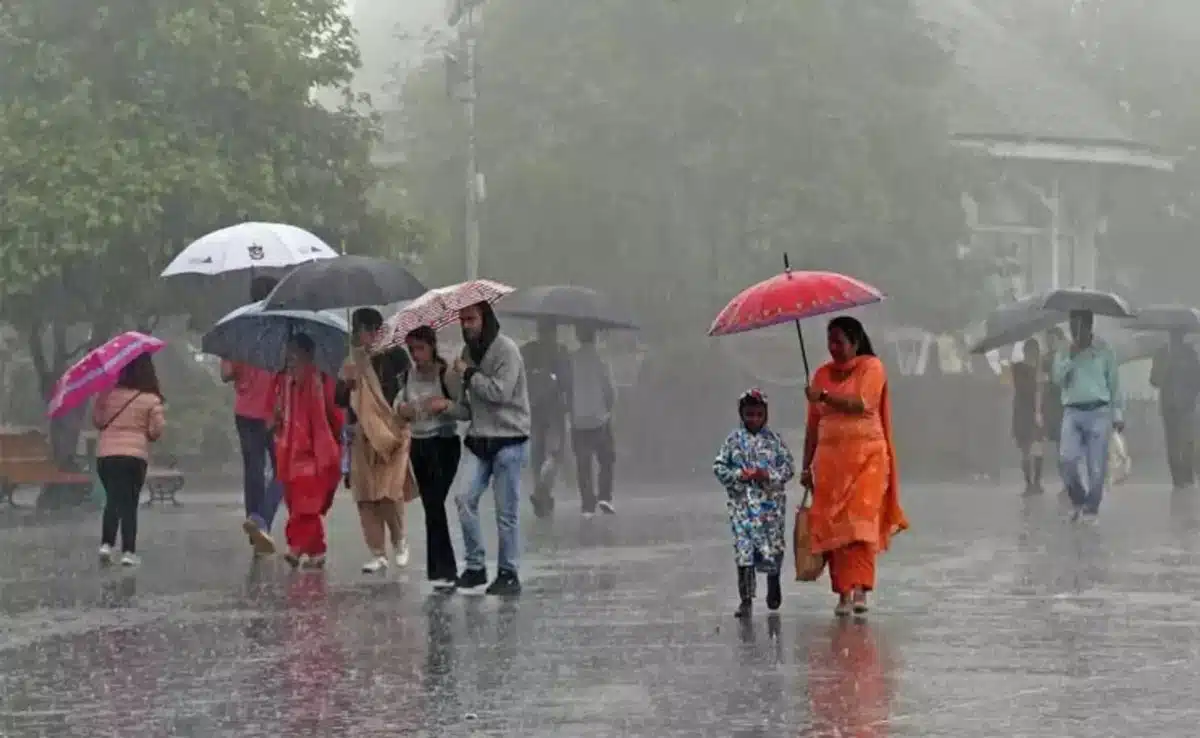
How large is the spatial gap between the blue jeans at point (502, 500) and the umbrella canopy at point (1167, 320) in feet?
51.1

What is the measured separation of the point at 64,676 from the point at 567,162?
26140mm

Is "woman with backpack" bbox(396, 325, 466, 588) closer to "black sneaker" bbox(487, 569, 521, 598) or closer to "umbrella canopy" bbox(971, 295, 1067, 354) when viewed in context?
"black sneaker" bbox(487, 569, 521, 598)

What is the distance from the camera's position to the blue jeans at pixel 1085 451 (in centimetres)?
2127

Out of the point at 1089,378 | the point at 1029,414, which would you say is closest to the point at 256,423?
the point at 1089,378

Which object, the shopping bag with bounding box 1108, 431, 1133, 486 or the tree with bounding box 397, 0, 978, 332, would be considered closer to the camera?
the shopping bag with bounding box 1108, 431, 1133, 486

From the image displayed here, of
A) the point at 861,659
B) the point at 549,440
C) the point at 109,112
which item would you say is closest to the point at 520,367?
the point at 861,659

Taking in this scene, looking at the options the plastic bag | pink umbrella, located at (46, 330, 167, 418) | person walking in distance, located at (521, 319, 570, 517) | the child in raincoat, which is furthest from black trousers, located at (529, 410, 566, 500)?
the plastic bag

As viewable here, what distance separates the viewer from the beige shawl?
51.3ft

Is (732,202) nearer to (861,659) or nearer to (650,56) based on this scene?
(650,56)

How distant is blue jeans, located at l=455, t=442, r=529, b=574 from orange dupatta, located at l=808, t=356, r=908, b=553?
2088 mm

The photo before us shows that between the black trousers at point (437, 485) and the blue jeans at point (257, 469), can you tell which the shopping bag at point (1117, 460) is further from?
the black trousers at point (437, 485)

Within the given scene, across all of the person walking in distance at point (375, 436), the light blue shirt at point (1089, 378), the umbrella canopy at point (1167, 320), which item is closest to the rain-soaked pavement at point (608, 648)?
the person walking in distance at point (375, 436)

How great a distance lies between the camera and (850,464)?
12.9 meters

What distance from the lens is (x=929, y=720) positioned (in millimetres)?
9172
